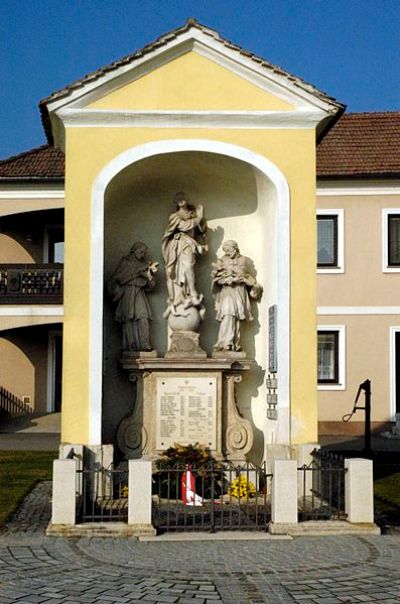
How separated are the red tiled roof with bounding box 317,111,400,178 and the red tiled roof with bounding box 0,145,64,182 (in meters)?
7.40

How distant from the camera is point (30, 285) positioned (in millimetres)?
24766

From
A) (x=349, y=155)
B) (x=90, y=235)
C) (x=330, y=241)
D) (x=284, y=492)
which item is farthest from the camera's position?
(x=349, y=155)

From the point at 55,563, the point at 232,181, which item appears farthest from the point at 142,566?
the point at 232,181

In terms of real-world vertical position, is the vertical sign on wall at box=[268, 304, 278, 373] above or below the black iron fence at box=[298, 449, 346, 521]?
above

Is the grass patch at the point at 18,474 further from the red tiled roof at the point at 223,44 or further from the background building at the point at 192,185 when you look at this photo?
the red tiled roof at the point at 223,44

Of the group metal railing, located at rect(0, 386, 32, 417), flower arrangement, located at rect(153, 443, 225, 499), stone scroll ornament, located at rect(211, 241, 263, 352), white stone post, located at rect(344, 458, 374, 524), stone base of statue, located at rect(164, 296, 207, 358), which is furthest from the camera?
metal railing, located at rect(0, 386, 32, 417)

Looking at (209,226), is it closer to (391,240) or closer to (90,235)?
(90,235)

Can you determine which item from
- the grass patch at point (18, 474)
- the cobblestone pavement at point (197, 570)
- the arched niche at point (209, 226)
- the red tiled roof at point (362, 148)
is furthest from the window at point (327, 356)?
the cobblestone pavement at point (197, 570)

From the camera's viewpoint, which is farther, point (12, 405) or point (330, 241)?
point (12, 405)

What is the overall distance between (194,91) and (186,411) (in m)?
4.60

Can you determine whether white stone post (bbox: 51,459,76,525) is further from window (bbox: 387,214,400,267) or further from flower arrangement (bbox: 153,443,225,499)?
window (bbox: 387,214,400,267)

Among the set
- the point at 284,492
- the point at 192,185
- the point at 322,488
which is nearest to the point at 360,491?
the point at 284,492

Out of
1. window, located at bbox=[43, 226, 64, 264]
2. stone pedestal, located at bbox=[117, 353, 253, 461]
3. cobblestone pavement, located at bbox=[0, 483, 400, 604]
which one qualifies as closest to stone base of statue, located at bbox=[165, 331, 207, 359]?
stone pedestal, located at bbox=[117, 353, 253, 461]

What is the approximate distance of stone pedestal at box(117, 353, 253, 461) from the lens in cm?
→ 1327
